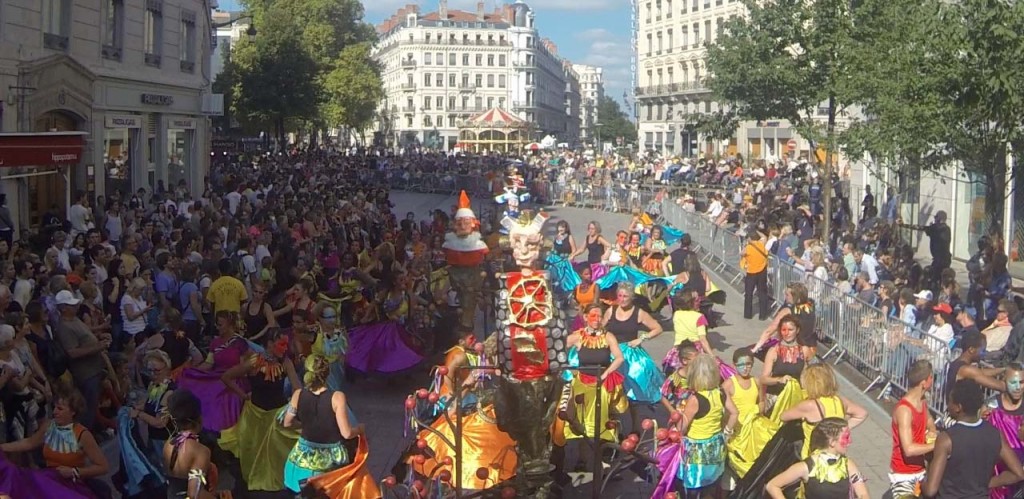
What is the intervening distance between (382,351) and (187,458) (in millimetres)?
6086

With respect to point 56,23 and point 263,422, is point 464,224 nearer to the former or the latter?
point 263,422

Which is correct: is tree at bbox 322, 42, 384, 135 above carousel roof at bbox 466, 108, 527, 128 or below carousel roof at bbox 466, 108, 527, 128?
above

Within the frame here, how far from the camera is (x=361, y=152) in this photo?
62875 mm

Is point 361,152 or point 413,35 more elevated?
point 413,35

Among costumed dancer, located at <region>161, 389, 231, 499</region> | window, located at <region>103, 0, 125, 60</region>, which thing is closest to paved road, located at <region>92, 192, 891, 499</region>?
costumed dancer, located at <region>161, 389, 231, 499</region>

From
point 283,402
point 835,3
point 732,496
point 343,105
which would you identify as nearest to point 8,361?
point 283,402

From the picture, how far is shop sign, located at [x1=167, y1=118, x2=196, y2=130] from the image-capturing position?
98.2 feet

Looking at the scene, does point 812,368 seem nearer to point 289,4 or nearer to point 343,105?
point 343,105

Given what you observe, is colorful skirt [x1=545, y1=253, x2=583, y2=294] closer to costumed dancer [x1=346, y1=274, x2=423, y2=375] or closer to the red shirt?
costumed dancer [x1=346, y1=274, x2=423, y2=375]

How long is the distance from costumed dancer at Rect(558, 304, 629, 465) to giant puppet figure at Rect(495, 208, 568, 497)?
3.81 feet

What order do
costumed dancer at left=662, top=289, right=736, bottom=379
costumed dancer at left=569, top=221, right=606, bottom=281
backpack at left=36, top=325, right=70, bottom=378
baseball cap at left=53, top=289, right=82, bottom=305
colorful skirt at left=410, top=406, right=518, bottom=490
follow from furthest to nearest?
costumed dancer at left=569, top=221, right=606, bottom=281 < costumed dancer at left=662, top=289, right=736, bottom=379 < baseball cap at left=53, top=289, right=82, bottom=305 < backpack at left=36, top=325, right=70, bottom=378 < colorful skirt at left=410, top=406, right=518, bottom=490

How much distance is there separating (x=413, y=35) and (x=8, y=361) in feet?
412

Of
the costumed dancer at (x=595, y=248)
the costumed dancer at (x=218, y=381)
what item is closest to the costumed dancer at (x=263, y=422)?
the costumed dancer at (x=218, y=381)

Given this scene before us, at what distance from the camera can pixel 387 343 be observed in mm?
13031
